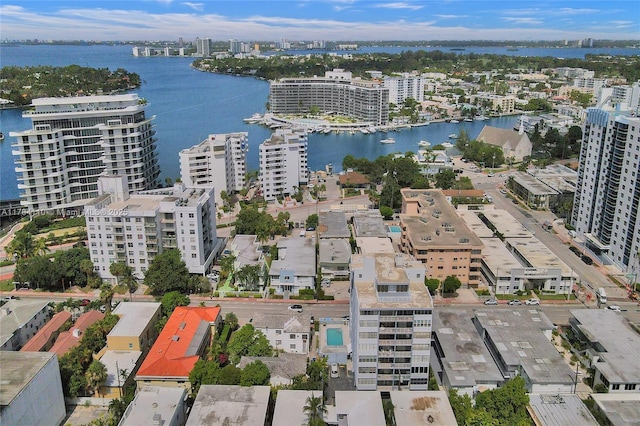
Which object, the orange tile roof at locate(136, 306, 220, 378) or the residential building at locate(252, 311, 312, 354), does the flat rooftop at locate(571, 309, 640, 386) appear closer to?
the residential building at locate(252, 311, 312, 354)

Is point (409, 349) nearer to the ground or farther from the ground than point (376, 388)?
farther from the ground

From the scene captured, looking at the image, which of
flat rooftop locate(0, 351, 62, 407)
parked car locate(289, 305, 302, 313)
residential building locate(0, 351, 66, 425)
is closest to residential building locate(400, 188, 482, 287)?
parked car locate(289, 305, 302, 313)

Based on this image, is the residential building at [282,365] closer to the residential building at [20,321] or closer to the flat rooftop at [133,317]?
the flat rooftop at [133,317]

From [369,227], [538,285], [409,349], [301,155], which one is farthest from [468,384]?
[301,155]

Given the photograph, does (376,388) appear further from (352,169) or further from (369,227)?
(352,169)

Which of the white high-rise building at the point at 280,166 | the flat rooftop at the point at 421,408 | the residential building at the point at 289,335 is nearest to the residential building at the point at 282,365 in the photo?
the residential building at the point at 289,335

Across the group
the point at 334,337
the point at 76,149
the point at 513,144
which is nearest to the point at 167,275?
the point at 334,337
